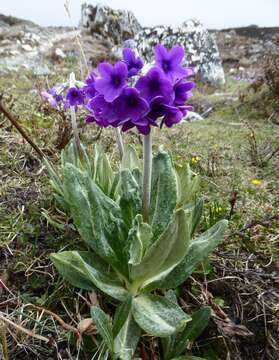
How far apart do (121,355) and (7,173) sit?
5.34ft

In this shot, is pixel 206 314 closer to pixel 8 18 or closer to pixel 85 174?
pixel 85 174

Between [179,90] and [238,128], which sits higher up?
[179,90]

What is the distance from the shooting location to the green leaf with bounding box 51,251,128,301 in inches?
66.0

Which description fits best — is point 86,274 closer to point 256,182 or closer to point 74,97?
point 74,97

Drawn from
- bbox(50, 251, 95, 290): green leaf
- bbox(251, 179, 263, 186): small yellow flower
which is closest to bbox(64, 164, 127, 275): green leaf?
bbox(50, 251, 95, 290): green leaf

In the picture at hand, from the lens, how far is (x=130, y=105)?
4.90 feet

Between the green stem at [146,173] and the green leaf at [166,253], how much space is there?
0.21m

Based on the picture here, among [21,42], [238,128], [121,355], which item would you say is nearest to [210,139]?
[238,128]

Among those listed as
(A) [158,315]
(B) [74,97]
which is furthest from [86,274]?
(B) [74,97]

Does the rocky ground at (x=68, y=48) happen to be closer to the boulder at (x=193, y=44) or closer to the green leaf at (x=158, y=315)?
the boulder at (x=193, y=44)

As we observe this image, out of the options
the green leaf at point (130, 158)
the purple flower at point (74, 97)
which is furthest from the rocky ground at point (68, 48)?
the green leaf at point (130, 158)

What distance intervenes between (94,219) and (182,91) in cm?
58

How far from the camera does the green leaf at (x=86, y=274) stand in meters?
1.68

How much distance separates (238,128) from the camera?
5082 millimetres
